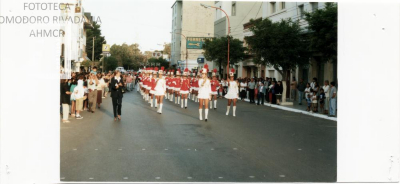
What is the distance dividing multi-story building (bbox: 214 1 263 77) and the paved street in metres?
35.6

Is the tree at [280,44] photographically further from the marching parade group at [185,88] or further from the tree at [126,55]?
the tree at [126,55]

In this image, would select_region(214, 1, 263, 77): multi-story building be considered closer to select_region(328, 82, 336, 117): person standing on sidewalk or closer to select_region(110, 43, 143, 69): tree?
select_region(328, 82, 336, 117): person standing on sidewalk

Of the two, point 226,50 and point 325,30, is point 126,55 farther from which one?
point 325,30

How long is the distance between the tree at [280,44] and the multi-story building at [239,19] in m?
20.0

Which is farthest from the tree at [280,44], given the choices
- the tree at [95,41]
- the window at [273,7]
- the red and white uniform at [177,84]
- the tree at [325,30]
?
the tree at [95,41]

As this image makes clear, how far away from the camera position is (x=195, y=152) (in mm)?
9922

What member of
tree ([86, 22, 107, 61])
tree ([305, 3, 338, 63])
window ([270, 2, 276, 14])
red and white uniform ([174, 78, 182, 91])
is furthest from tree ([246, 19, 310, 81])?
tree ([86, 22, 107, 61])

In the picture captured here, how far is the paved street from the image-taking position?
7.75 m

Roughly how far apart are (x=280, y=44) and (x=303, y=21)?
4.57m

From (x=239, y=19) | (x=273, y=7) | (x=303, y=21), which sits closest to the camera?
(x=303, y=21)

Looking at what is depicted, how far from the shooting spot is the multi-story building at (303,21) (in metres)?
29.6

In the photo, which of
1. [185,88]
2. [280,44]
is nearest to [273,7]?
[280,44]
